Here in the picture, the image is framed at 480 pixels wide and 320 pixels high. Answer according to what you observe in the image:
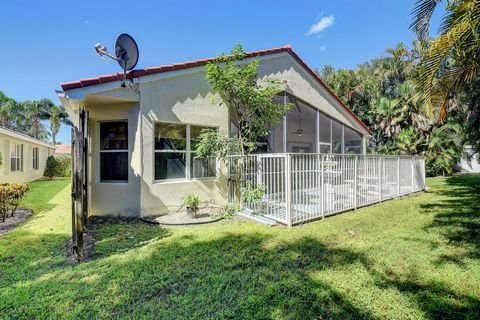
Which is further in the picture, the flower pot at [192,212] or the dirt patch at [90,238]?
the flower pot at [192,212]

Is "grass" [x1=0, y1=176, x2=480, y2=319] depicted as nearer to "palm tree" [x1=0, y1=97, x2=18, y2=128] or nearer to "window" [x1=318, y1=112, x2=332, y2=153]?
"window" [x1=318, y1=112, x2=332, y2=153]

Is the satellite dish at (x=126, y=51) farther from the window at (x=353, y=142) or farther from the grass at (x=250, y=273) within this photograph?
the window at (x=353, y=142)

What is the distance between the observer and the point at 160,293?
3637 millimetres

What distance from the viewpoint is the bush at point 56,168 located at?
77.0ft

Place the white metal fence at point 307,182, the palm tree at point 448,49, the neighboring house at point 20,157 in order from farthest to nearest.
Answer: the neighboring house at point 20,157, the white metal fence at point 307,182, the palm tree at point 448,49

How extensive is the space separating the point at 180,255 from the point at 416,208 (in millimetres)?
9132

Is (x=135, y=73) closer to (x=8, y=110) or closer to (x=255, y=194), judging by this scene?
(x=255, y=194)

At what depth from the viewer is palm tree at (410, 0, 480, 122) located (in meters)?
5.24

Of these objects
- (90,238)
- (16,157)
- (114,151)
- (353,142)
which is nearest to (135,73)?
(114,151)

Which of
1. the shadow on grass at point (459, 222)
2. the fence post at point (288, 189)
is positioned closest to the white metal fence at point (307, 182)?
the fence post at point (288, 189)

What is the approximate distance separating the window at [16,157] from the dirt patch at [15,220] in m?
11.8

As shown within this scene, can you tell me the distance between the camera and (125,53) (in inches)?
285

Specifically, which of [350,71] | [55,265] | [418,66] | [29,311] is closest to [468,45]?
[418,66]

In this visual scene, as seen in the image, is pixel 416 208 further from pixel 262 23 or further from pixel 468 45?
pixel 262 23
